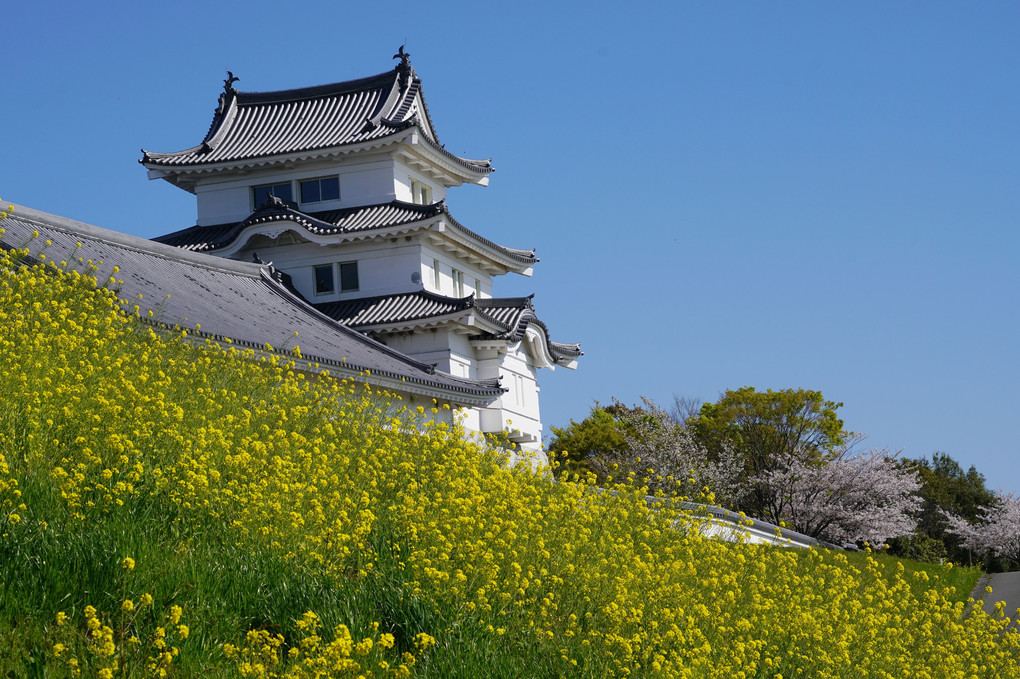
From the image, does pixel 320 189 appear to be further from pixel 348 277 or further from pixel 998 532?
pixel 998 532

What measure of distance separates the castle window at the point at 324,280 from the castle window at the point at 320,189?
2.44 m

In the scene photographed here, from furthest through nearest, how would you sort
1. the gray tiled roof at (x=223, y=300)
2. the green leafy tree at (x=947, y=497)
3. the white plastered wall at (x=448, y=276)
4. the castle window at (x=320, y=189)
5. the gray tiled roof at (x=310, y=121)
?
the green leafy tree at (x=947, y=497) < the castle window at (x=320, y=189) < the gray tiled roof at (x=310, y=121) < the white plastered wall at (x=448, y=276) < the gray tiled roof at (x=223, y=300)

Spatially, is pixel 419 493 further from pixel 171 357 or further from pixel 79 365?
pixel 171 357

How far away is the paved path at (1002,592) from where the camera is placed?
46.5 feet

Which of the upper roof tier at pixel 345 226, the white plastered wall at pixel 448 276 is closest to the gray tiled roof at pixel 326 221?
the upper roof tier at pixel 345 226

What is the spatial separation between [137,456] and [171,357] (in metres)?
3.75

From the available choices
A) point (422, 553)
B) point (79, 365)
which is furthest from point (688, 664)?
point (79, 365)

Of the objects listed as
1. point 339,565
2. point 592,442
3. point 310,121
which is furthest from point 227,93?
point 339,565

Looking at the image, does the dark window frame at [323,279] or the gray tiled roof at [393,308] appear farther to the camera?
the dark window frame at [323,279]

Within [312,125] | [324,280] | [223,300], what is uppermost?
[312,125]

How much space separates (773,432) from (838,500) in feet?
10.0

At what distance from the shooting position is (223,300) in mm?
17344

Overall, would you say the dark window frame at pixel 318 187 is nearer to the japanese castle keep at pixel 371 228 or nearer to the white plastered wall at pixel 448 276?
the japanese castle keep at pixel 371 228

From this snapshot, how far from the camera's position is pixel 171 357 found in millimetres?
9828
